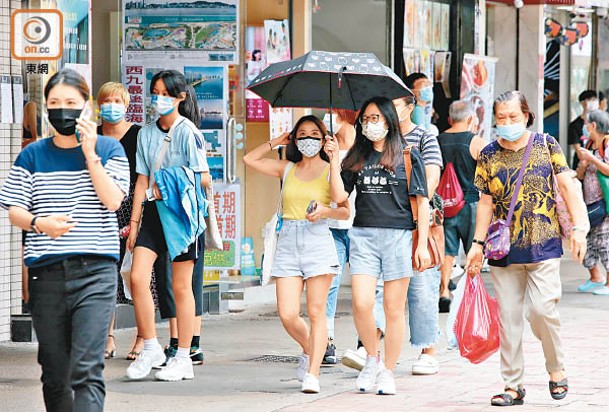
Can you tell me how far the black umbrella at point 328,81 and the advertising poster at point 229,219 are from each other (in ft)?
10.6

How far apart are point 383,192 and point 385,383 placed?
119 cm

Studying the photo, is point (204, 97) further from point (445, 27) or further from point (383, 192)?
point (445, 27)

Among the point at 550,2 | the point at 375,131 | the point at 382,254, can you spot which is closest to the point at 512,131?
the point at 375,131

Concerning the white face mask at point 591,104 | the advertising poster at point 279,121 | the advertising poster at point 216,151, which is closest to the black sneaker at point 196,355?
the advertising poster at point 216,151

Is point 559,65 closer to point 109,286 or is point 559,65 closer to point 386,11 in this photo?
point 386,11

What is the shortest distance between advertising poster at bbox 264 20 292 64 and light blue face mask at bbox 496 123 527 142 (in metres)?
5.93

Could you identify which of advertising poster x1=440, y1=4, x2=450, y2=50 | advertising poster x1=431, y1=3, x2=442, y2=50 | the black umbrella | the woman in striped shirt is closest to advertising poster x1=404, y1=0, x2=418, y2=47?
advertising poster x1=431, y1=3, x2=442, y2=50

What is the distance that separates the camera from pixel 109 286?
245 inches

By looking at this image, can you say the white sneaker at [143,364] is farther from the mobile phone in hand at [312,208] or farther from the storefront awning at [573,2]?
the storefront awning at [573,2]

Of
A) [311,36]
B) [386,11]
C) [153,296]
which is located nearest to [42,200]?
[153,296]

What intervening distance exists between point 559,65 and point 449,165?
10.4m

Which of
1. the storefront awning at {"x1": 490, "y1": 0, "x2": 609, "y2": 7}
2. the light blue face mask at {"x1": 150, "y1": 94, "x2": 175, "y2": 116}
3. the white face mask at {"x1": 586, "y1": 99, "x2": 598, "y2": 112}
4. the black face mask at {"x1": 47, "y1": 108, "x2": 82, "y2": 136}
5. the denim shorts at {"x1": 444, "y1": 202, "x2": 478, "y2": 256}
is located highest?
the storefront awning at {"x1": 490, "y1": 0, "x2": 609, "y2": 7}

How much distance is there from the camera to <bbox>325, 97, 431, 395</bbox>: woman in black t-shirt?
8.65 meters

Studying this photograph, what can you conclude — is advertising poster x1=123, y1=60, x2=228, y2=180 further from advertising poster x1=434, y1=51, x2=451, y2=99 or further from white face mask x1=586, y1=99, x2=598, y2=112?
white face mask x1=586, y1=99, x2=598, y2=112
